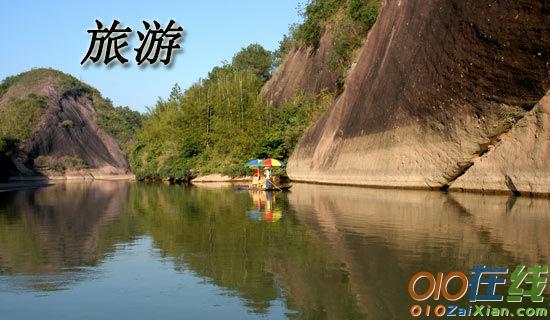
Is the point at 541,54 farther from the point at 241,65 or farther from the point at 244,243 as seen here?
the point at 241,65

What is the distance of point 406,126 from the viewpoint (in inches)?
1125

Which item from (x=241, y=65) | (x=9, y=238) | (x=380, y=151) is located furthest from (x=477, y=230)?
(x=241, y=65)

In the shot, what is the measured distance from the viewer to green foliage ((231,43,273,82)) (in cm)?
9344

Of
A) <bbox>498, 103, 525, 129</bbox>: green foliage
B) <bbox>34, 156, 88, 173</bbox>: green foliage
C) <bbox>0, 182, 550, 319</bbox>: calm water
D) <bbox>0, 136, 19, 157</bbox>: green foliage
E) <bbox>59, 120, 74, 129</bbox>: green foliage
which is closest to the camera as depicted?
<bbox>0, 182, 550, 319</bbox>: calm water

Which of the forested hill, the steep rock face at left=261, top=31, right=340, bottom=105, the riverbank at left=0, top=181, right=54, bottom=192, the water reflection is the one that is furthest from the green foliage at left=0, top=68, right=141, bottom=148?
the water reflection

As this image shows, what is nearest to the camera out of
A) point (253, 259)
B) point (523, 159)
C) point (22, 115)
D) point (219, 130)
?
point (253, 259)

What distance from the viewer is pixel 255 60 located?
9488 centimetres

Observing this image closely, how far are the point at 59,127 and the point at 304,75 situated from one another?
237 feet

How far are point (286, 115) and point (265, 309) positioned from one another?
160 ft

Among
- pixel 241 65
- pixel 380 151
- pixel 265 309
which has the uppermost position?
pixel 241 65

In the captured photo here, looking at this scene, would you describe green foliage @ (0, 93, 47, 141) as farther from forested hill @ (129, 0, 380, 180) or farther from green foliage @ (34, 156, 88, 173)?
forested hill @ (129, 0, 380, 180)

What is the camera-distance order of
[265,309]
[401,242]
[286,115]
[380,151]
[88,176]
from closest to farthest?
[265,309] → [401,242] → [380,151] → [286,115] → [88,176]

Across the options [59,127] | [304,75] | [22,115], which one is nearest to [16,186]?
[304,75]

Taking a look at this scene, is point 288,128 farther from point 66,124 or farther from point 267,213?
point 66,124
